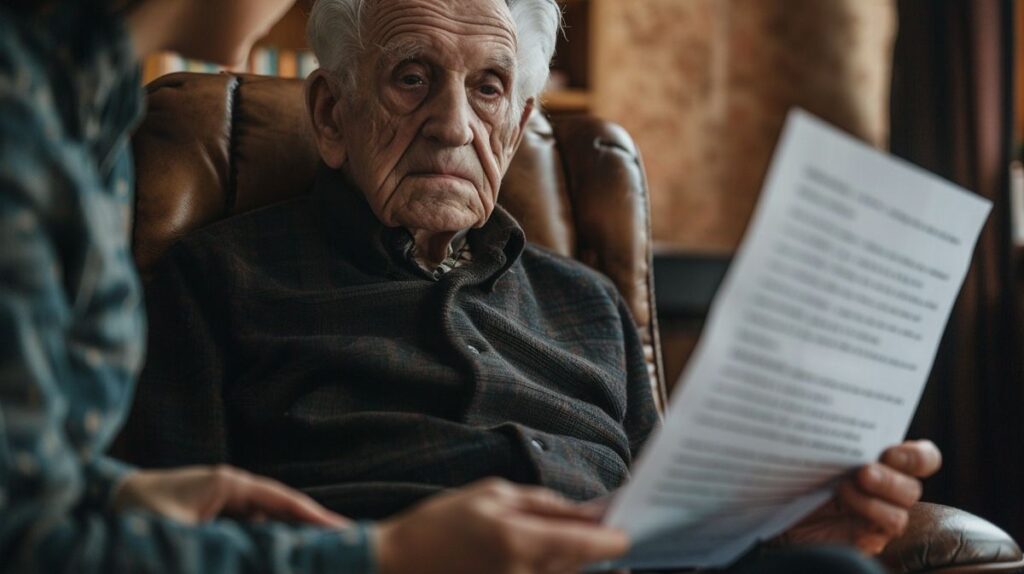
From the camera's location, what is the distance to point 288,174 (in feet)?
4.97

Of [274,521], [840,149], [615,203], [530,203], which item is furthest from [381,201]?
[840,149]

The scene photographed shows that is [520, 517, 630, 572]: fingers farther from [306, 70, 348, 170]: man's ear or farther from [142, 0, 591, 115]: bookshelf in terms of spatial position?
[142, 0, 591, 115]: bookshelf

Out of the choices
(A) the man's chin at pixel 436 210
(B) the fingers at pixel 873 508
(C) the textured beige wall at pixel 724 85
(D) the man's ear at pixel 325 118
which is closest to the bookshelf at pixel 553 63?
(C) the textured beige wall at pixel 724 85

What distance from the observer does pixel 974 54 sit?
2814mm

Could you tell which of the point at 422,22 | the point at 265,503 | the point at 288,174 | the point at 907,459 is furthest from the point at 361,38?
the point at 907,459

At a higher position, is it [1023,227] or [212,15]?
[212,15]

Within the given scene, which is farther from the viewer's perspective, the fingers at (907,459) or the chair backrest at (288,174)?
the chair backrest at (288,174)

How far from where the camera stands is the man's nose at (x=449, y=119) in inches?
52.6

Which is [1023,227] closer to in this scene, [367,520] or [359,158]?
[359,158]

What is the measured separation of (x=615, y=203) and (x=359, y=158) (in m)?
0.47

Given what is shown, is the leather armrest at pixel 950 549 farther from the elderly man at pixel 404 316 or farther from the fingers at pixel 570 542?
the fingers at pixel 570 542

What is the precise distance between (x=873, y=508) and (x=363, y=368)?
0.56 m

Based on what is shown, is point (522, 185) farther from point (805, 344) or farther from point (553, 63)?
point (553, 63)

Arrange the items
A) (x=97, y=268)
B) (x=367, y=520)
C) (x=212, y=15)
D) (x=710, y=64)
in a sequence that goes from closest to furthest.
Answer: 1. (x=97, y=268)
2. (x=212, y=15)
3. (x=367, y=520)
4. (x=710, y=64)
